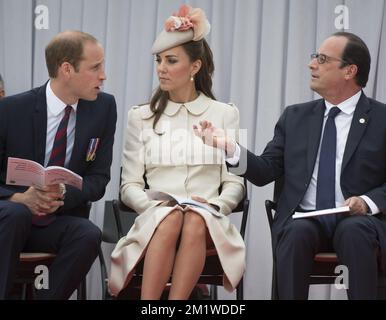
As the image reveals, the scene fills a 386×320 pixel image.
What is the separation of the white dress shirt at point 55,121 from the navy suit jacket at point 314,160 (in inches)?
36.1

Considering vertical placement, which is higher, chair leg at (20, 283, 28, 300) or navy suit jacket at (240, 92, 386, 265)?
navy suit jacket at (240, 92, 386, 265)

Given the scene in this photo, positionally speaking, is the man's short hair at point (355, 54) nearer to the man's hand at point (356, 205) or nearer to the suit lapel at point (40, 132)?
the man's hand at point (356, 205)

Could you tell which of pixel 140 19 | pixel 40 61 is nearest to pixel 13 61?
pixel 40 61

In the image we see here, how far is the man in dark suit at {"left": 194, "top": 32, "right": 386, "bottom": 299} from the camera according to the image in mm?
3930

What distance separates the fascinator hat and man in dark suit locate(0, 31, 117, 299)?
Result: 1.25ft

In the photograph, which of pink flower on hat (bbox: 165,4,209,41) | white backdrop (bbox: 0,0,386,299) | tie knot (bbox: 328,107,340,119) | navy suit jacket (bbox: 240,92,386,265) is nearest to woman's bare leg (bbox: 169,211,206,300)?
navy suit jacket (bbox: 240,92,386,265)

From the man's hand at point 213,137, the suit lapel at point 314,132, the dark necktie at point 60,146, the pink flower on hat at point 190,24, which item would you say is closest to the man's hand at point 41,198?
the dark necktie at point 60,146

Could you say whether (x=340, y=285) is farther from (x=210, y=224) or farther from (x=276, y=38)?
(x=276, y=38)

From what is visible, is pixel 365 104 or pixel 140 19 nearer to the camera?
pixel 365 104

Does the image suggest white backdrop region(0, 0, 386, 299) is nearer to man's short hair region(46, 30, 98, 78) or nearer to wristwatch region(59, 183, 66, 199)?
man's short hair region(46, 30, 98, 78)

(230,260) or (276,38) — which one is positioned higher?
(276,38)

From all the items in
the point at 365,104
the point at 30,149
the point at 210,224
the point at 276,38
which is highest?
the point at 276,38

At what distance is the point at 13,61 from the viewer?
577 cm
